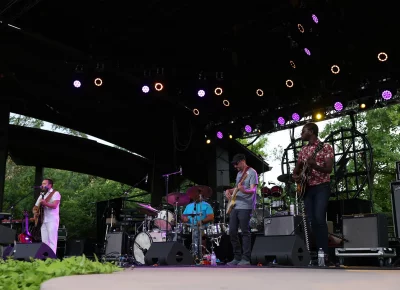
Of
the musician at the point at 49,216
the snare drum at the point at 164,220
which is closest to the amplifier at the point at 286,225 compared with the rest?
the snare drum at the point at 164,220

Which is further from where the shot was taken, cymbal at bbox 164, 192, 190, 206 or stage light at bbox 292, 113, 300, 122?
stage light at bbox 292, 113, 300, 122

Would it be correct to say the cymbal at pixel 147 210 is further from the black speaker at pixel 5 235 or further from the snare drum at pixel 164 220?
the black speaker at pixel 5 235

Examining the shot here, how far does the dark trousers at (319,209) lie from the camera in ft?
17.7

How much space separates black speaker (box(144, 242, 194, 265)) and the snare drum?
116 inches

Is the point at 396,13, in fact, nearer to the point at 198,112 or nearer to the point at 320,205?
the point at 320,205

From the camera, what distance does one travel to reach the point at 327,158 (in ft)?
18.1

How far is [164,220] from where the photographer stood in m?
9.51

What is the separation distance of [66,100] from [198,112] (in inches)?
145

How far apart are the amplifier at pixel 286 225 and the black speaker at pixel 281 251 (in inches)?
40.6

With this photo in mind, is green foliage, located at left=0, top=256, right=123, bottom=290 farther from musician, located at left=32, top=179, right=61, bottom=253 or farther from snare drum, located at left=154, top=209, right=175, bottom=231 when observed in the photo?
snare drum, located at left=154, top=209, right=175, bottom=231

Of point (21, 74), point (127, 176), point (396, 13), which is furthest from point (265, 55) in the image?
point (127, 176)

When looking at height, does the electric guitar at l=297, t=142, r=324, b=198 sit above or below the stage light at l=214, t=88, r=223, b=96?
below

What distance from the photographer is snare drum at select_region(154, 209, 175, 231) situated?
9612mm

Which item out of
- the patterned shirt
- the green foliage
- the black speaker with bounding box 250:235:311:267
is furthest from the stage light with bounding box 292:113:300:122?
the green foliage
